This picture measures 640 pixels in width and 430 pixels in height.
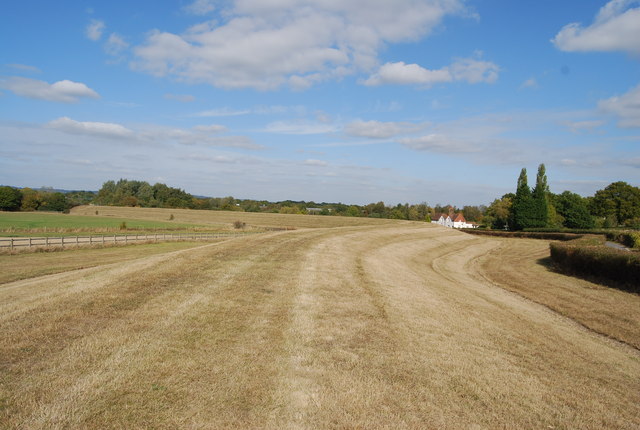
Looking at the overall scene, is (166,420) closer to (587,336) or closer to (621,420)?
(621,420)

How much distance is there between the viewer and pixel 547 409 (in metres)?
5.99

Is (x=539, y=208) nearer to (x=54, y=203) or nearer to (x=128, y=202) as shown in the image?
(x=128, y=202)

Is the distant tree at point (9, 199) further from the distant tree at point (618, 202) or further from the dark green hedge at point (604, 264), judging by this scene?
the distant tree at point (618, 202)

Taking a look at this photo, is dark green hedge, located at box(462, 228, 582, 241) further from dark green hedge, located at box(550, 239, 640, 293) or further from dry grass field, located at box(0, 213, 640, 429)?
dry grass field, located at box(0, 213, 640, 429)

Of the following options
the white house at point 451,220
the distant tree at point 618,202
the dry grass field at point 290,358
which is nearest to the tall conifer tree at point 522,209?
the distant tree at point 618,202

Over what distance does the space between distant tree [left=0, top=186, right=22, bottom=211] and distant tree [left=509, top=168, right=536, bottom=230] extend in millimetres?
126996

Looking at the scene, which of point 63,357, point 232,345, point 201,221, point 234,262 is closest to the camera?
point 63,357

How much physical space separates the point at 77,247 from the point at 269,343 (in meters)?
35.6

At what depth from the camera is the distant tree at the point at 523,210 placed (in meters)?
77.4

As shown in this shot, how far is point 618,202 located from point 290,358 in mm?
120071

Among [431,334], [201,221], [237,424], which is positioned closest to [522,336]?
[431,334]

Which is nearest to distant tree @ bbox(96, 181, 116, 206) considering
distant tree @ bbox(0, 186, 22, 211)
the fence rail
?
distant tree @ bbox(0, 186, 22, 211)

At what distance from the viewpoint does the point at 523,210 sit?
3076 inches

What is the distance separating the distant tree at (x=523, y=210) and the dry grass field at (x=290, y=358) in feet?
230
